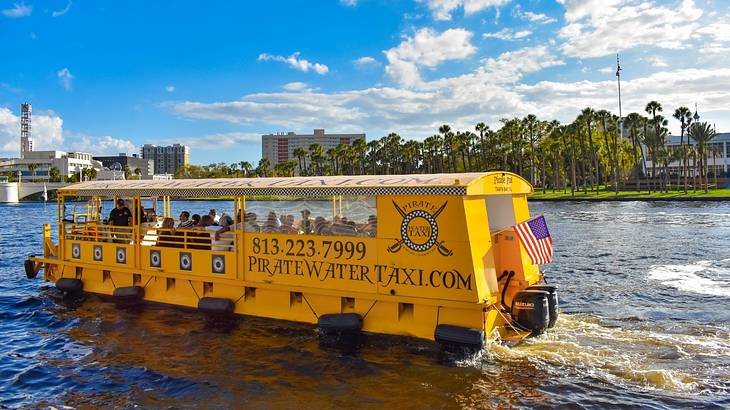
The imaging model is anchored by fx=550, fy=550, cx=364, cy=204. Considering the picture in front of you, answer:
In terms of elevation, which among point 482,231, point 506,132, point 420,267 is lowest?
point 420,267

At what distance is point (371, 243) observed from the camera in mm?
11273

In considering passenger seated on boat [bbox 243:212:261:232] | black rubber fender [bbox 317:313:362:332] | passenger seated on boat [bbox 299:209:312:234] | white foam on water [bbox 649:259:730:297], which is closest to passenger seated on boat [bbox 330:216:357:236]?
passenger seated on boat [bbox 299:209:312:234]

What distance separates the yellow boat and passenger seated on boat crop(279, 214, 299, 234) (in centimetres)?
3

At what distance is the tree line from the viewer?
89812 mm

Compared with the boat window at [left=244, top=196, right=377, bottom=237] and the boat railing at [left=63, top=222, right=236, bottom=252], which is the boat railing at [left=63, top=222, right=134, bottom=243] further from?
the boat window at [left=244, top=196, right=377, bottom=237]

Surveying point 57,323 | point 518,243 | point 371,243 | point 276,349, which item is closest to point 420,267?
point 371,243

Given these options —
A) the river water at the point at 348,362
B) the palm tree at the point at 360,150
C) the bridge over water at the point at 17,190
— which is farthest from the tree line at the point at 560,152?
the river water at the point at 348,362

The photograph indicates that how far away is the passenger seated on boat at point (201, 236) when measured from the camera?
1374 centimetres

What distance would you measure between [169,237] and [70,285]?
3.98 m

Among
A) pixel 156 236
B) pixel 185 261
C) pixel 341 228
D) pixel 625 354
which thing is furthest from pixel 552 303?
pixel 156 236

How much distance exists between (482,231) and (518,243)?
1680mm

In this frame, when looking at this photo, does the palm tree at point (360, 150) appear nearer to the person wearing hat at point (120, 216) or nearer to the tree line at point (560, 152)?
the tree line at point (560, 152)

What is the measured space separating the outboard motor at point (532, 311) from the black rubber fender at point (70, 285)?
1246 cm

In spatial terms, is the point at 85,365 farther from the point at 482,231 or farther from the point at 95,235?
the point at 482,231
